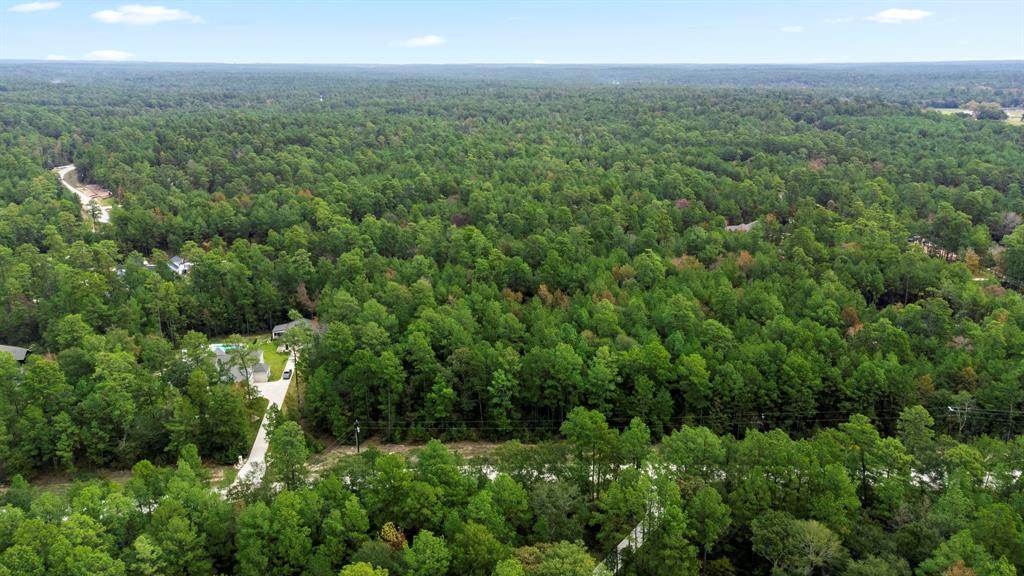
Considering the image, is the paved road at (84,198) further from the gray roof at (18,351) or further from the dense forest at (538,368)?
the gray roof at (18,351)

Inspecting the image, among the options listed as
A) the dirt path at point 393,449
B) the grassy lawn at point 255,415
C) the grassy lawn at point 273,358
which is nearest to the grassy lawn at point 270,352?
the grassy lawn at point 273,358

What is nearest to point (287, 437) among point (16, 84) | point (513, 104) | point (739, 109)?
point (739, 109)

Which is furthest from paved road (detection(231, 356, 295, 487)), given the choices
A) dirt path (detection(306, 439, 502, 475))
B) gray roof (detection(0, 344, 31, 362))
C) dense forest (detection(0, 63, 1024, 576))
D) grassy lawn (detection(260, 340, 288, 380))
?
gray roof (detection(0, 344, 31, 362))

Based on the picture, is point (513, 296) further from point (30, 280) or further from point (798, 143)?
point (798, 143)

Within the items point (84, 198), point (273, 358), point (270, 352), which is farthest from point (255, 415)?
point (84, 198)

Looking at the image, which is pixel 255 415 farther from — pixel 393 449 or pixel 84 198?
pixel 84 198

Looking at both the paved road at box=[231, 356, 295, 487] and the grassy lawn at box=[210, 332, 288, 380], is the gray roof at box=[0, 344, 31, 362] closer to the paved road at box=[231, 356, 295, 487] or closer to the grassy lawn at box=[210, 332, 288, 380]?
the grassy lawn at box=[210, 332, 288, 380]
